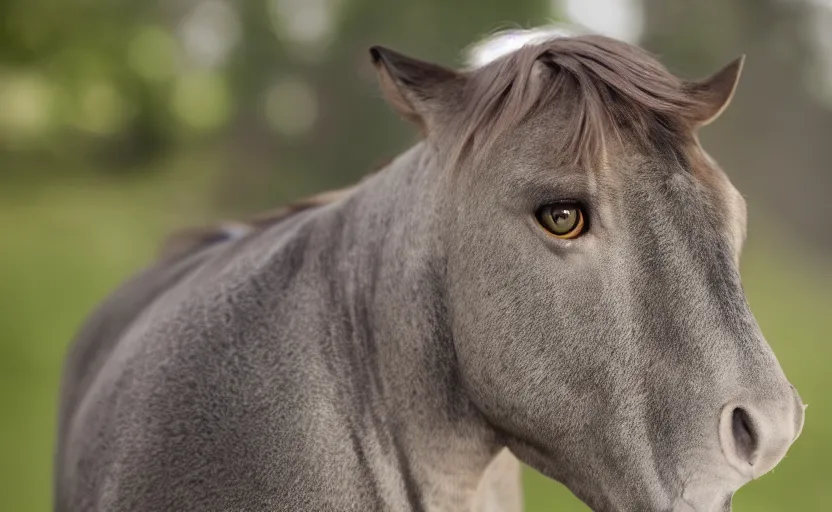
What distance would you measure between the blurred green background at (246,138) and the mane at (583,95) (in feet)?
9.83

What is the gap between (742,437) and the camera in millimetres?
877

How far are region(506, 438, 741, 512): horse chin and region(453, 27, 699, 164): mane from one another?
0.42m

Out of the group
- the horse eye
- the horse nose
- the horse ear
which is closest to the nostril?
the horse nose

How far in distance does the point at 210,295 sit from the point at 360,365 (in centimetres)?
31

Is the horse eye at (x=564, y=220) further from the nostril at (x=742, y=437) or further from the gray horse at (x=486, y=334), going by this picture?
the nostril at (x=742, y=437)

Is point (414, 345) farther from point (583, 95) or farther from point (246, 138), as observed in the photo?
point (246, 138)

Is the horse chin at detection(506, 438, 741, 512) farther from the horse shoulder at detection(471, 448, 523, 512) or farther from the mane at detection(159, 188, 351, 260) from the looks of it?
the mane at detection(159, 188, 351, 260)

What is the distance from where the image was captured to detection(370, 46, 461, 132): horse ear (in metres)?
1.14

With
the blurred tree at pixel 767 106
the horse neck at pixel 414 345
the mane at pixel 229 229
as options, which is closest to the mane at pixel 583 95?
the horse neck at pixel 414 345

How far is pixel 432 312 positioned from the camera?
111cm

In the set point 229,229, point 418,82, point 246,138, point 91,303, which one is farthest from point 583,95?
point 246,138

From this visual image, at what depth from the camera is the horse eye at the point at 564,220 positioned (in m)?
0.96

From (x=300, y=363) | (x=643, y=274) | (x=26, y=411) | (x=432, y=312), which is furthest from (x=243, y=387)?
(x=26, y=411)

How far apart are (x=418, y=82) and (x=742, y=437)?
26.4 inches
